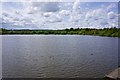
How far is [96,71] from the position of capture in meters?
25.1

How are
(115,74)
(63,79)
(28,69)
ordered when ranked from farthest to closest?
(28,69) → (63,79) → (115,74)

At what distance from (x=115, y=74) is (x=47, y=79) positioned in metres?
7.10

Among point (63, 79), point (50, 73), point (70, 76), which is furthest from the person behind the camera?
point (50, 73)

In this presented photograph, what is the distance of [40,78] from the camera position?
22.2 metres

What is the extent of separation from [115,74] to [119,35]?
87.7 metres

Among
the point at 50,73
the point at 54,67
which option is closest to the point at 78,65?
the point at 54,67

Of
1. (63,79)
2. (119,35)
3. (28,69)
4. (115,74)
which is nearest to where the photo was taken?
(115,74)

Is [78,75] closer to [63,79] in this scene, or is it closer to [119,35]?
[63,79]

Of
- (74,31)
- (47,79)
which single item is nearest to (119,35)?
(74,31)

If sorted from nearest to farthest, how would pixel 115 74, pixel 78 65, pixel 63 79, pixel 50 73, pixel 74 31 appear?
pixel 115 74
pixel 63 79
pixel 50 73
pixel 78 65
pixel 74 31

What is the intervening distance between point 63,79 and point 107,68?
Result: 26.5 ft

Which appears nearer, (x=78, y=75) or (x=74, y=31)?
(x=78, y=75)

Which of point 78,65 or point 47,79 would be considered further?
point 78,65

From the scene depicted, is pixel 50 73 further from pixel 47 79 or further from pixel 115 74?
pixel 115 74
